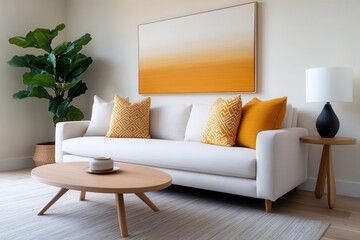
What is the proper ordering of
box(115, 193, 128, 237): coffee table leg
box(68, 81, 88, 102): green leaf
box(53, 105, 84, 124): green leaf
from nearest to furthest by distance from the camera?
box(115, 193, 128, 237): coffee table leg < box(53, 105, 84, 124): green leaf < box(68, 81, 88, 102): green leaf

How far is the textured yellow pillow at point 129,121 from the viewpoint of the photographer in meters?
3.41

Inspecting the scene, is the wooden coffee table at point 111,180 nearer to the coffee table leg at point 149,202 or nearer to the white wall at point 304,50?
the coffee table leg at point 149,202

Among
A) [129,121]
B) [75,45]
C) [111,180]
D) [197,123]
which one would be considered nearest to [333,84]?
[197,123]

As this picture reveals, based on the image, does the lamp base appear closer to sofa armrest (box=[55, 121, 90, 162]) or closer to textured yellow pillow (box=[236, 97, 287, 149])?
textured yellow pillow (box=[236, 97, 287, 149])

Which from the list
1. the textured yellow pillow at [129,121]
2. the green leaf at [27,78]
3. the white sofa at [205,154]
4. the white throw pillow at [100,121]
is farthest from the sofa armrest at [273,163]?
→ the green leaf at [27,78]

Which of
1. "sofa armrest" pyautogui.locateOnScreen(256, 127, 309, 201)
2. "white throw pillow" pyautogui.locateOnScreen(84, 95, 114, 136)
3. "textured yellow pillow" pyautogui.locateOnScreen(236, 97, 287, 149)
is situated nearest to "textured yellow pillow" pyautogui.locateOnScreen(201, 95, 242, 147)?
"textured yellow pillow" pyautogui.locateOnScreen(236, 97, 287, 149)

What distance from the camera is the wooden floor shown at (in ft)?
6.55

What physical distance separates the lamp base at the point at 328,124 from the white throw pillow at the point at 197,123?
1.05 metres

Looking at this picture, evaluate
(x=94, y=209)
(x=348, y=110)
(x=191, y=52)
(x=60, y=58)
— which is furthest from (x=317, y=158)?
(x=60, y=58)

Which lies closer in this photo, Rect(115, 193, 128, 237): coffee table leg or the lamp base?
Rect(115, 193, 128, 237): coffee table leg

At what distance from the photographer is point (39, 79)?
3895mm

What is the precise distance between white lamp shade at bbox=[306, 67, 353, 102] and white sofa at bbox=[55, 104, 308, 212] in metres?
0.37

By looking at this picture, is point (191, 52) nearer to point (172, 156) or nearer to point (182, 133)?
point (182, 133)

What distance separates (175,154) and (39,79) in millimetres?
2222
